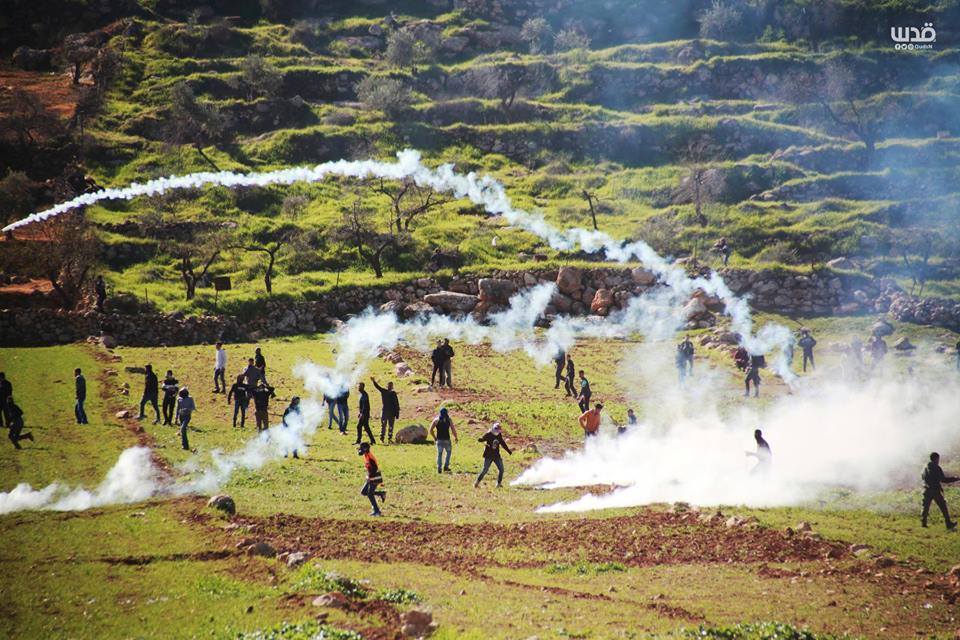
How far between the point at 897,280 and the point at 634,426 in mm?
34751

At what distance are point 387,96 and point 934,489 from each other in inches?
3009

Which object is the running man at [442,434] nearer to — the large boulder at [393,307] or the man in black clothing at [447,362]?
the man in black clothing at [447,362]

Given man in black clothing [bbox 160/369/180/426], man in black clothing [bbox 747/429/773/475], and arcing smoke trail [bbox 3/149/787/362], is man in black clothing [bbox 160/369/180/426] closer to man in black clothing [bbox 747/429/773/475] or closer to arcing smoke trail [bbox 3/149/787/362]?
man in black clothing [bbox 747/429/773/475]

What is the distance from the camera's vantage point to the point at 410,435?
29.4 meters

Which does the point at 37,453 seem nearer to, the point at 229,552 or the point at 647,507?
the point at 229,552

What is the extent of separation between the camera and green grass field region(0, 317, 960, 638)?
45.3 ft

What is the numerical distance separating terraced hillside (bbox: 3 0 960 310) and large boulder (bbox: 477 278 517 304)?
2.62 m

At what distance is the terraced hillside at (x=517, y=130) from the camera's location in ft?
197

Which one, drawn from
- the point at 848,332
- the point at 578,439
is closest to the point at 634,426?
the point at 578,439

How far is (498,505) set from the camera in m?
21.2

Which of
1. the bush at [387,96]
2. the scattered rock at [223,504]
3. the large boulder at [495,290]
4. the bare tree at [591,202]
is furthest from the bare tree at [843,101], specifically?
the scattered rock at [223,504]

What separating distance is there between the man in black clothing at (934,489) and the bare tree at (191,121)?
2896 inches

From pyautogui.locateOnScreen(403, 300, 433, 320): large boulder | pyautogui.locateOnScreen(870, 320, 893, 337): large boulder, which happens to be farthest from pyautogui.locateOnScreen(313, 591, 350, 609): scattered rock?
pyautogui.locateOnScreen(870, 320, 893, 337): large boulder

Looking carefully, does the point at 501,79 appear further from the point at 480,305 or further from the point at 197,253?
the point at 480,305
